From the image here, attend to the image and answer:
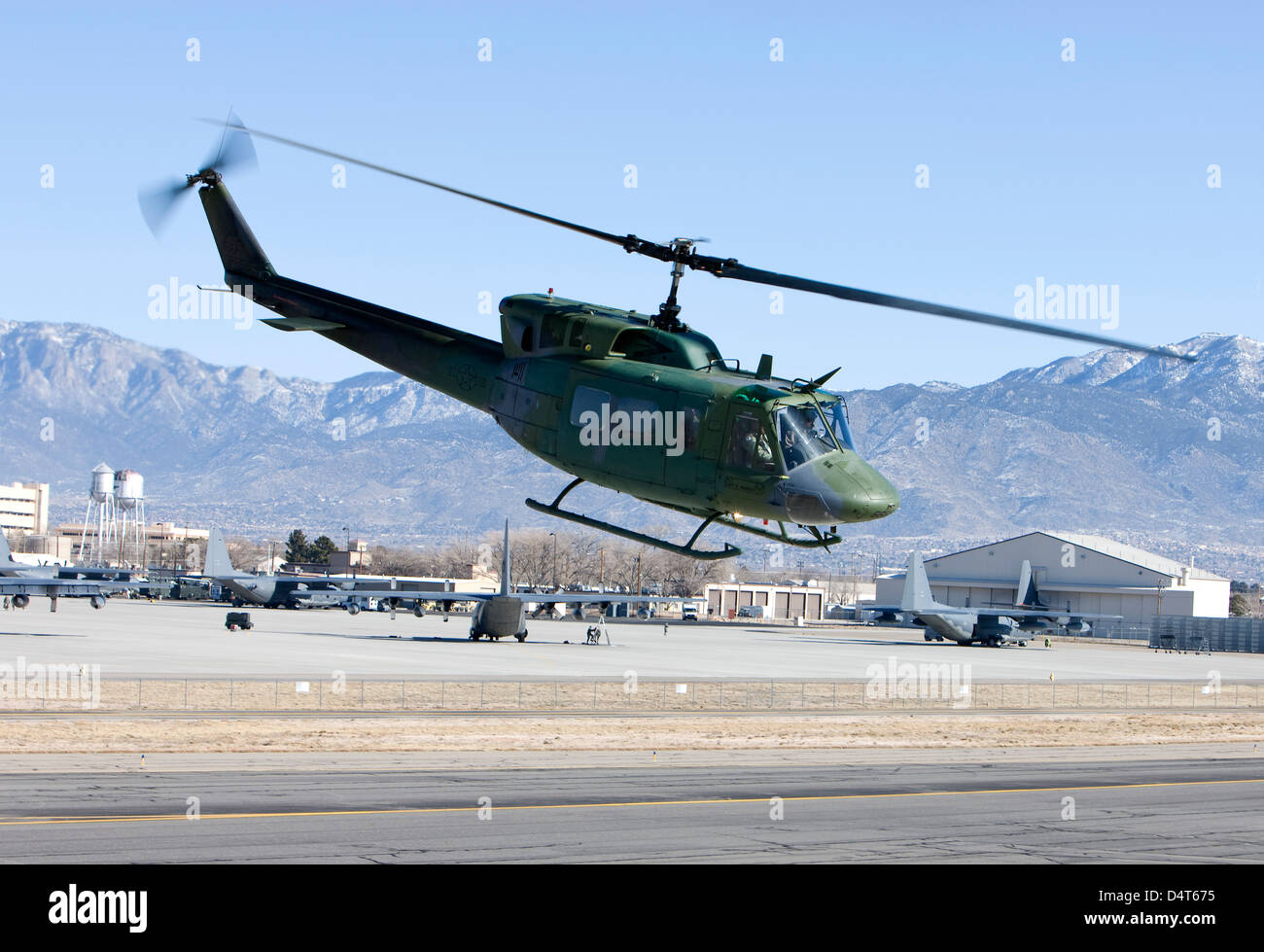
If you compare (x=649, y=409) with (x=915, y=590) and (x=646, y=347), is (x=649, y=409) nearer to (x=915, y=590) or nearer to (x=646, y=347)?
(x=646, y=347)

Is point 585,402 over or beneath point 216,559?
over

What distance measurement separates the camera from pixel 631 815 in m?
23.3

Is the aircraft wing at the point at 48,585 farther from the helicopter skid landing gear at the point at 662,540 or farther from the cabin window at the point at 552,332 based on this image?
the helicopter skid landing gear at the point at 662,540

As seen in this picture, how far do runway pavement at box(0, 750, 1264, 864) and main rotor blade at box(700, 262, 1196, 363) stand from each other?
326 inches

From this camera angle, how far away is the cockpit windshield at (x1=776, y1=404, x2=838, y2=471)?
57.5ft

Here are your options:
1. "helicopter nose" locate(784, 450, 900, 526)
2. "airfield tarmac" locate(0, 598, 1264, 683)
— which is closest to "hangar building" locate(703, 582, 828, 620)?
"airfield tarmac" locate(0, 598, 1264, 683)

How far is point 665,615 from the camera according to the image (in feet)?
568

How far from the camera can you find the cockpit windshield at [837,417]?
18.0 meters

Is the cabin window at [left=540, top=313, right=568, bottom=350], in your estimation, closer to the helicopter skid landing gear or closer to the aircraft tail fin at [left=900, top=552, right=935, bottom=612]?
the helicopter skid landing gear

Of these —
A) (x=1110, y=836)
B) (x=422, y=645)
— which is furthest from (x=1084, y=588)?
(x=1110, y=836)

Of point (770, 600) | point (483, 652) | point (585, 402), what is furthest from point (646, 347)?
point (770, 600)

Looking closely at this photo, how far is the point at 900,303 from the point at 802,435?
2.49 m

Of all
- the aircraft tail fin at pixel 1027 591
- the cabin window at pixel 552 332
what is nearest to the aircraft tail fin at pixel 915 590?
the aircraft tail fin at pixel 1027 591
